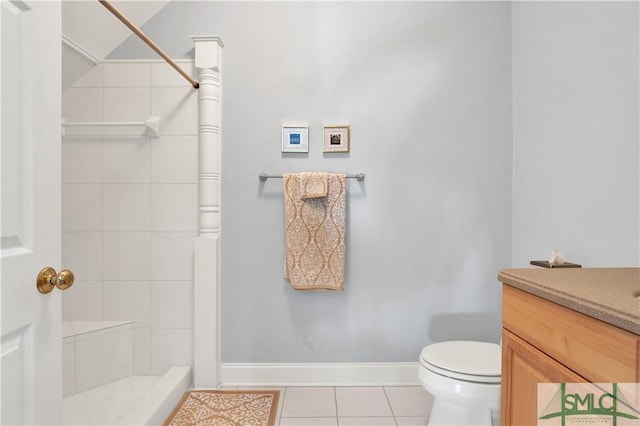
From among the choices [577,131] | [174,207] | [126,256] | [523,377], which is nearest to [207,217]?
[174,207]

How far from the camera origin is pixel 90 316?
1959 mm

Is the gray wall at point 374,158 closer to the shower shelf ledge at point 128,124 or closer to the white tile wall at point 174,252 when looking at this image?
the white tile wall at point 174,252

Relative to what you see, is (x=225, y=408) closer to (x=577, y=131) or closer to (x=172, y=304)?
(x=172, y=304)

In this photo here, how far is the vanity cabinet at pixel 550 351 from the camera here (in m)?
0.59

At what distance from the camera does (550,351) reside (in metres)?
0.74

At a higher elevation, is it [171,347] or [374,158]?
[374,158]

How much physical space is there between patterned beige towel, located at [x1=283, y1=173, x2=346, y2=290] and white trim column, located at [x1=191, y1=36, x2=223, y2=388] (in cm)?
40

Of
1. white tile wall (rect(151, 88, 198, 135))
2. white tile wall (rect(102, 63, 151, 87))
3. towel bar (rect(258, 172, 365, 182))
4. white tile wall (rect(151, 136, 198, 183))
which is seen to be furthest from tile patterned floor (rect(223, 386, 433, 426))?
white tile wall (rect(102, 63, 151, 87))

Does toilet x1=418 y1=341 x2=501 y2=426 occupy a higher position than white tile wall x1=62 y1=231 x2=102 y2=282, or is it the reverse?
white tile wall x1=62 y1=231 x2=102 y2=282

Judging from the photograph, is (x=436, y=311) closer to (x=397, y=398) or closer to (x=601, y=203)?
(x=397, y=398)

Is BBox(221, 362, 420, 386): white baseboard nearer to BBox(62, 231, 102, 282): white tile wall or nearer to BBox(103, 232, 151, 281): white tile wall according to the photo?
BBox(103, 232, 151, 281): white tile wall

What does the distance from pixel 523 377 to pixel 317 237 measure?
3.91 ft

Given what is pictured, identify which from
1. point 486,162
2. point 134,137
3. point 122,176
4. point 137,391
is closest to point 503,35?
point 486,162

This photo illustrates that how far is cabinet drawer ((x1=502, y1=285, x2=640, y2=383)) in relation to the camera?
57 centimetres
